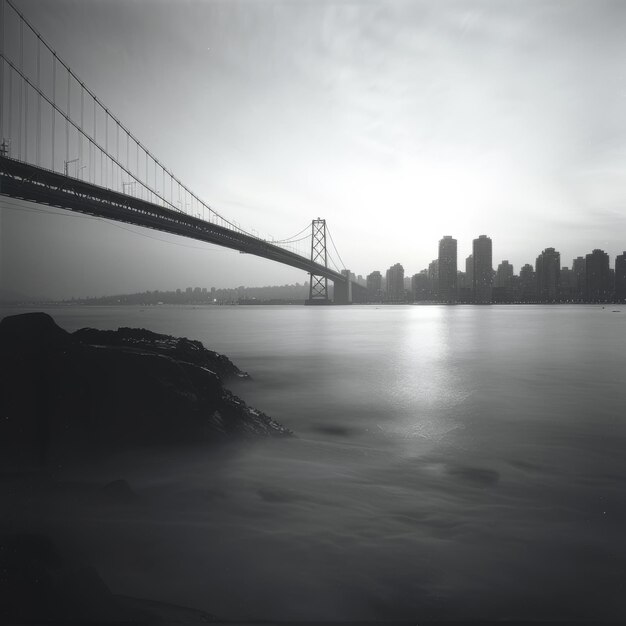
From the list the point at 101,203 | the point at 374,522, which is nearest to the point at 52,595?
the point at 374,522

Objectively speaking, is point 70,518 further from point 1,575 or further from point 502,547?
point 502,547

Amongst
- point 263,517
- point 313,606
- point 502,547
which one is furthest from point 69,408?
point 502,547

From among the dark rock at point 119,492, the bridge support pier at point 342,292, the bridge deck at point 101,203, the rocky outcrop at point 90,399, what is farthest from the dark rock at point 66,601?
the bridge support pier at point 342,292

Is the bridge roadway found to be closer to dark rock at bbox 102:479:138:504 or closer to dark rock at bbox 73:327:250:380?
dark rock at bbox 73:327:250:380

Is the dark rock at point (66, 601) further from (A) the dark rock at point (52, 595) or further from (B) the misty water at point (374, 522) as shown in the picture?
(B) the misty water at point (374, 522)

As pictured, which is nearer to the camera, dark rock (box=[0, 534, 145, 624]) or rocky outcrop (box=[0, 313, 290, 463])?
dark rock (box=[0, 534, 145, 624])

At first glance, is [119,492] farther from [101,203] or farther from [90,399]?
[101,203]

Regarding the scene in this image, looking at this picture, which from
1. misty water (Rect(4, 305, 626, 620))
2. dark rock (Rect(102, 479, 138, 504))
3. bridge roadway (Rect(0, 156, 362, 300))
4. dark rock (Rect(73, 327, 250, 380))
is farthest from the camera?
bridge roadway (Rect(0, 156, 362, 300))

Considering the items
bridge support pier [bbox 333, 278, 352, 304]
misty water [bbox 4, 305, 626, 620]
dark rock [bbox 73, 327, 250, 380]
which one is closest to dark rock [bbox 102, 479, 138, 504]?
misty water [bbox 4, 305, 626, 620]
